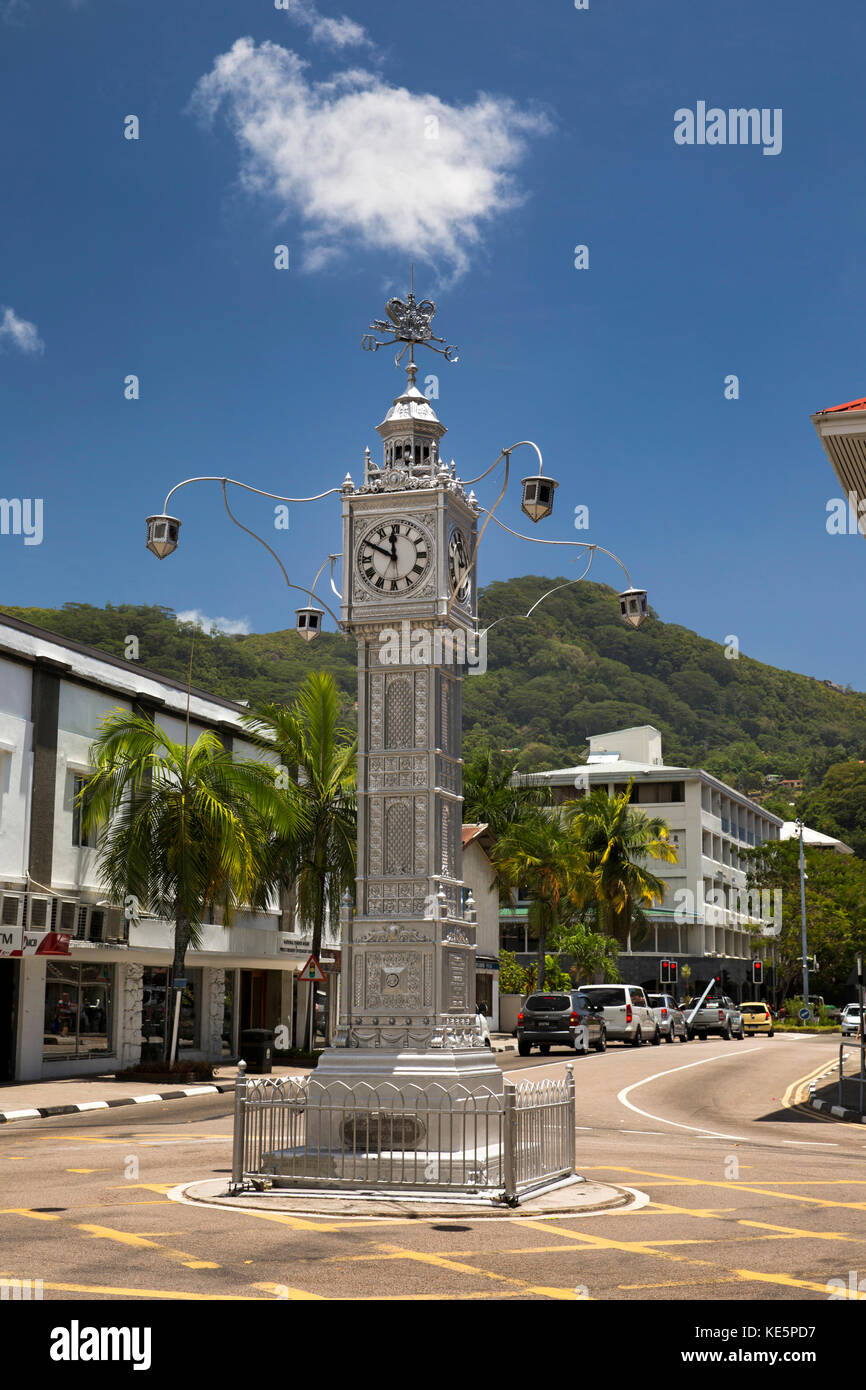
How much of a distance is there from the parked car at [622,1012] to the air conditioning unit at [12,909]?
21080mm

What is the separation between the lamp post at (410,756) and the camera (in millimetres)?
13047

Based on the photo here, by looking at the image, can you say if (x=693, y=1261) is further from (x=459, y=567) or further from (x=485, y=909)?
(x=485, y=909)

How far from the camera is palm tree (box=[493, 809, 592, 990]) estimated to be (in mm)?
50281

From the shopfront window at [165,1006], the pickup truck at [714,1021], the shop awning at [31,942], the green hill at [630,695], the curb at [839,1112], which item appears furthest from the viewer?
the green hill at [630,695]

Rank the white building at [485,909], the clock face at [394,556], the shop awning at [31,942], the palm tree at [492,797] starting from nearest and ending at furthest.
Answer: the clock face at [394,556] → the shop awning at [31,942] → the white building at [485,909] → the palm tree at [492,797]

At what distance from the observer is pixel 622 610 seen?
15.7 m

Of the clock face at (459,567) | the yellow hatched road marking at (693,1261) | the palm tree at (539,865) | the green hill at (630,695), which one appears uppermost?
the green hill at (630,695)

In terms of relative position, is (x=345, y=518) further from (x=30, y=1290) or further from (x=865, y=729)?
(x=865, y=729)

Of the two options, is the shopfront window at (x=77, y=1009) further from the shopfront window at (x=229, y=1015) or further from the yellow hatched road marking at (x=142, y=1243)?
the yellow hatched road marking at (x=142, y=1243)

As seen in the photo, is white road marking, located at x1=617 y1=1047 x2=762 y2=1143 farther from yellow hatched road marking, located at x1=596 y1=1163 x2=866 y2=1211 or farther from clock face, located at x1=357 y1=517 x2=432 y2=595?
clock face, located at x1=357 y1=517 x2=432 y2=595

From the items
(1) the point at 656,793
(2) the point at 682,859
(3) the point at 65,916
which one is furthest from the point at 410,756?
(1) the point at 656,793

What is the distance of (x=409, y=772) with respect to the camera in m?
13.6

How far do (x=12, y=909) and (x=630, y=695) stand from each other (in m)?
113

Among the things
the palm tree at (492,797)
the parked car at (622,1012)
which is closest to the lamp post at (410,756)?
the parked car at (622,1012)
